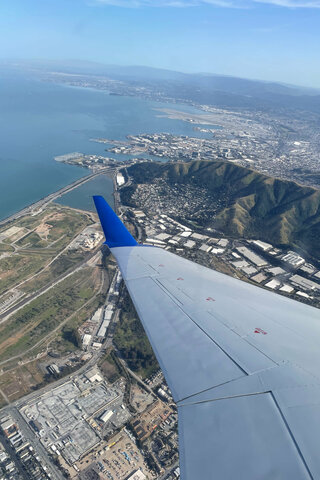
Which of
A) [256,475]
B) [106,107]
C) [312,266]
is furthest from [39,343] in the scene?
[106,107]

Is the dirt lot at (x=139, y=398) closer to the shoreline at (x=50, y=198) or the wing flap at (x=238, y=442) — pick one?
the wing flap at (x=238, y=442)

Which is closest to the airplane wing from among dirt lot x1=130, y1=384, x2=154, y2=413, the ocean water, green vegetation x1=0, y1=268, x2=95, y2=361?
dirt lot x1=130, y1=384, x2=154, y2=413

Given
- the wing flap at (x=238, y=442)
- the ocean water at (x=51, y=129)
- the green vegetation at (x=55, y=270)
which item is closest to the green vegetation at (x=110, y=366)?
the green vegetation at (x=55, y=270)

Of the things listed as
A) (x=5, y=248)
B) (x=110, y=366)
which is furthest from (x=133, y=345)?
(x=5, y=248)

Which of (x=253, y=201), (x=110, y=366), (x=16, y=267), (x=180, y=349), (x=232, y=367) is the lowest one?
(x=110, y=366)

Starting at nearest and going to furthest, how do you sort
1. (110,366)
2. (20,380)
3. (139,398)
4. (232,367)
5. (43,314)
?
(232,367), (139,398), (20,380), (110,366), (43,314)

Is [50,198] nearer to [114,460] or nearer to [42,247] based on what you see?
[42,247]

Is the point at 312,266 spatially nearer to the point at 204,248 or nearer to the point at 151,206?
the point at 204,248
